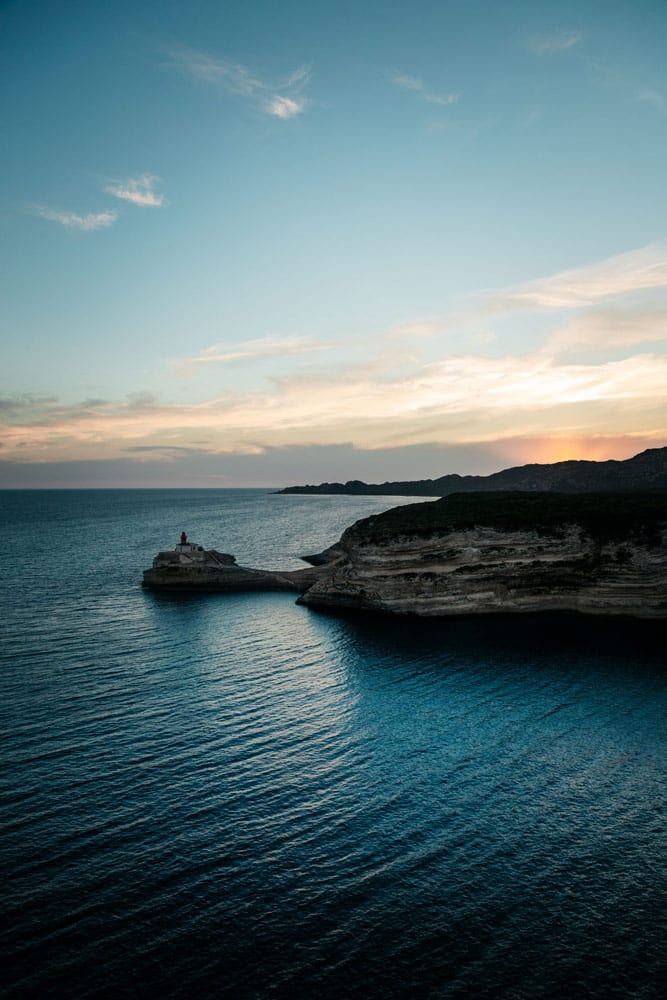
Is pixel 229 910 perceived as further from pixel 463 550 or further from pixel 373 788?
pixel 463 550

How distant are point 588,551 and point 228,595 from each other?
41681 millimetres

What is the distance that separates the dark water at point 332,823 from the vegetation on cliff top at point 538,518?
1668 cm

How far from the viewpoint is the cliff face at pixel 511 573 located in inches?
2173

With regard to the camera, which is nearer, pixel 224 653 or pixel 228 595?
pixel 224 653

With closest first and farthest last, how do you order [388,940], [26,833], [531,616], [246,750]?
[388,940]
[26,833]
[246,750]
[531,616]

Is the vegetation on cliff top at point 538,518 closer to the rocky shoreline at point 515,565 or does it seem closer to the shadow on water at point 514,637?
the rocky shoreline at point 515,565

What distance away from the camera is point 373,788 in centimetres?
2345

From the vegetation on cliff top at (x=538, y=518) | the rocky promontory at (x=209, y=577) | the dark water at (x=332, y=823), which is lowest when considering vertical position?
the dark water at (x=332, y=823)

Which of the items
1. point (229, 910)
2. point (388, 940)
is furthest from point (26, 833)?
point (388, 940)

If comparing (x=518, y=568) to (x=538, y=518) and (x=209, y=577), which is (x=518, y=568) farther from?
(x=209, y=577)

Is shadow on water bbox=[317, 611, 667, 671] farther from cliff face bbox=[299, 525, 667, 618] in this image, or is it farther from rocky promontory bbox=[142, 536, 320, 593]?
rocky promontory bbox=[142, 536, 320, 593]

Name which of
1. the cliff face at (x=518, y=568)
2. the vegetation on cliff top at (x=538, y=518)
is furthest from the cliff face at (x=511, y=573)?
the vegetation on cliff top at (x=538, y=518)

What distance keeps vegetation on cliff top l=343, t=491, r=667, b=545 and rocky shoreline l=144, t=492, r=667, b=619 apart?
110mm

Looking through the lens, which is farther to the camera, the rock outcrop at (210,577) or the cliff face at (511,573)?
the rock outcrop at (210,577)
